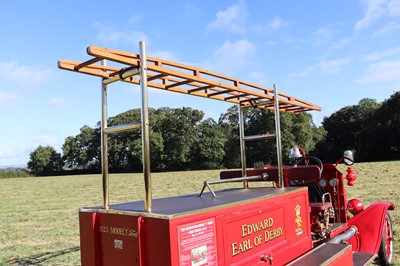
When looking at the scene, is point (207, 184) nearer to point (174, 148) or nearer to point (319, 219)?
point (319, 219)

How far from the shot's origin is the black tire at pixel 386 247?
520cm

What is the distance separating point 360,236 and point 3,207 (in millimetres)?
12451

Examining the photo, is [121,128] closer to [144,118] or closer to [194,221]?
[144,118]

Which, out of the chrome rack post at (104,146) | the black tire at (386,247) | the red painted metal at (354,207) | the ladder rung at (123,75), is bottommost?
the black tire at (386,247)

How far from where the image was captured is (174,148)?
1960 inches

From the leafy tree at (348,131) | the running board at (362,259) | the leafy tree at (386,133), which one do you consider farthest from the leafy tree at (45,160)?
the running board at (362,259)

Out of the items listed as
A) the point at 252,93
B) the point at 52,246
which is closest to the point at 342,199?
the point at 252,93

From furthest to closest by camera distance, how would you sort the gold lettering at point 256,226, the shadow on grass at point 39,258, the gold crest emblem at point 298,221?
the shadow on grass at point 39,258, the gold crest emblem at point 298,221, the gold lettering at point 256,226

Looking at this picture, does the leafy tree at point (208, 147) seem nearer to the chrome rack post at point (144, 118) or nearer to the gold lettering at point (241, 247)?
the gold lettering at point (241, 247)

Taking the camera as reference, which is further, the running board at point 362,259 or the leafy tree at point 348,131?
the leafy tree at point 348,131

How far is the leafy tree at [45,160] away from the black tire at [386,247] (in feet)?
191

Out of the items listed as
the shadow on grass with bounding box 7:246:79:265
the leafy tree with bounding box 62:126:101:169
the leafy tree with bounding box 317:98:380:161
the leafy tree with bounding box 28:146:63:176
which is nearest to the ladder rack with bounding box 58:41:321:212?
the shadow on grass with bounding box 7:246:79:265

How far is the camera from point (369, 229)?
509 centimetres

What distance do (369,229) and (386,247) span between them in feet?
1.70
